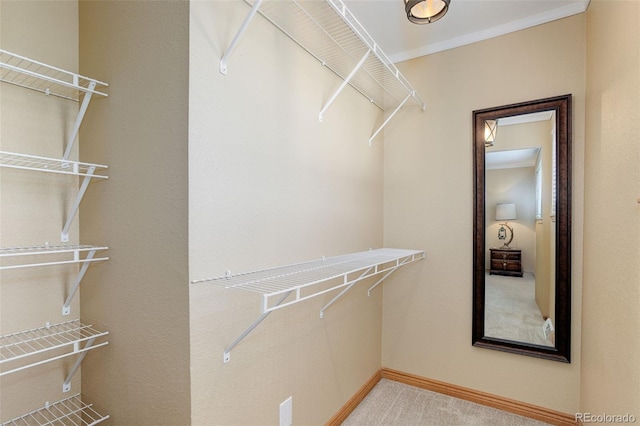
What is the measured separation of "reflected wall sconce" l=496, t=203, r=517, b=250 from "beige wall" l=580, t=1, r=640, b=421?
15.1 inches

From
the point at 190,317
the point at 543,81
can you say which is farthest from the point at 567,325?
the point at 190,317

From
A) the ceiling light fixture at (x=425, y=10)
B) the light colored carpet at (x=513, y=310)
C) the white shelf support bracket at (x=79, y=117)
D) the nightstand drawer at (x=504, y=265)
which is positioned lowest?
the light colored carpet at (x=513, y=310)

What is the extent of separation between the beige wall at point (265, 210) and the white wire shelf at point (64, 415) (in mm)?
541

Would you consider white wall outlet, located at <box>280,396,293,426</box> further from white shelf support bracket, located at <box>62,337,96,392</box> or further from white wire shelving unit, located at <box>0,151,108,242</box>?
white wire shelving unit, located at <box>0,151,108,242</box>

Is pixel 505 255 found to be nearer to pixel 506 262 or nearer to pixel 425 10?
pixel 506 262

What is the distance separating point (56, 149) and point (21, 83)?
0.25 metres

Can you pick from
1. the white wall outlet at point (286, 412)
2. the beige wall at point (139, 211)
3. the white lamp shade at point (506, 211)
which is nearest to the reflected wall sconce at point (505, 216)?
the white lamp shade at point (506, 211)

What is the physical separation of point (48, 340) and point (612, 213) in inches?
92.4

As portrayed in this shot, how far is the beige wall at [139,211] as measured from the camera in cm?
106

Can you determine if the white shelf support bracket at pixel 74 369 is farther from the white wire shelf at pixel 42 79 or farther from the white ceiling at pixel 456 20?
the white ceiling at pixel 456 20

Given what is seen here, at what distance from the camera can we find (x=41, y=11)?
1.24 meters

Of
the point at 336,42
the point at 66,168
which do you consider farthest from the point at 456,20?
the point at 66,168

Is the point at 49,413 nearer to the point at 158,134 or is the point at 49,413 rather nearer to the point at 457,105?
the point at 158,134

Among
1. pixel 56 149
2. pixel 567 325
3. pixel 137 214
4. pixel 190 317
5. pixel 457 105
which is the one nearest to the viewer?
pixel 190 317
